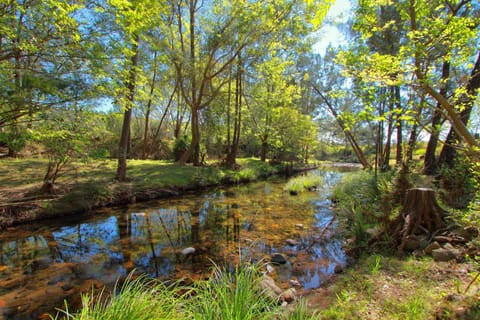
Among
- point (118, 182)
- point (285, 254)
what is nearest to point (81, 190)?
point (118, 182)

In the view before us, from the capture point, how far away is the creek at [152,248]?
3.68m

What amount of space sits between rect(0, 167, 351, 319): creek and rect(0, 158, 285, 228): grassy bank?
16.7 inches

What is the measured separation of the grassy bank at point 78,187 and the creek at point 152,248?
1.39 ft

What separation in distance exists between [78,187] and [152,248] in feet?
13.7

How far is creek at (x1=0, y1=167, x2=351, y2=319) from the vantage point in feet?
12.1

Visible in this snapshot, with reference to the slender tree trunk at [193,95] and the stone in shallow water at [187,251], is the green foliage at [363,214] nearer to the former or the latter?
the stone in shallow water at [187,251]

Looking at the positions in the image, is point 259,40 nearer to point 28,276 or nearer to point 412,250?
point 412,250

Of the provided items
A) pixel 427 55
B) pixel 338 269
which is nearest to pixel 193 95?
pixel 427 55

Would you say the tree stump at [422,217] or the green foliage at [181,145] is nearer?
the tree stump at [422,217]

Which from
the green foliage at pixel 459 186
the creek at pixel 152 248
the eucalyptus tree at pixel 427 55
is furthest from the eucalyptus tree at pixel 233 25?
the creek at pixel 152 248

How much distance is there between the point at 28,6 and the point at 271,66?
11.3 meters

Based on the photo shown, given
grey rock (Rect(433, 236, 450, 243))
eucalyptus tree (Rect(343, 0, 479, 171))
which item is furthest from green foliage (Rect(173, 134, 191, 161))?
grey rock (Rect(433, 236, 450, 243))

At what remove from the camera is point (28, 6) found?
4.10 metres

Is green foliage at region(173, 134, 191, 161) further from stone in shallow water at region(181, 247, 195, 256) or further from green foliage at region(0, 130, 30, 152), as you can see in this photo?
stone in shallow water at region(181, 247, 195, 256)
